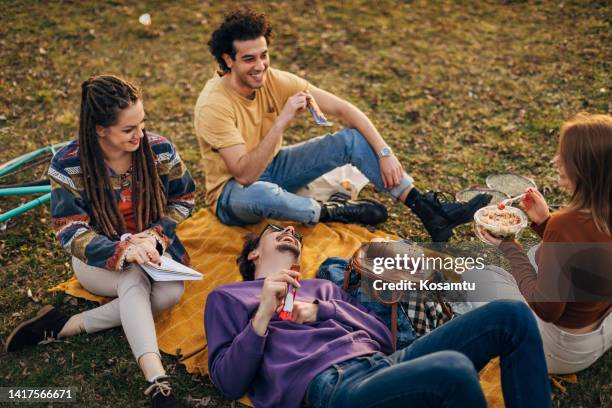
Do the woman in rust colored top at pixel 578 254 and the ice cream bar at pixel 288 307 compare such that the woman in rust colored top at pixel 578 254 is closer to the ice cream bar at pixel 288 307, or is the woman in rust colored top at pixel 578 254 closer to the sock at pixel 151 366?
the ice cream bar at pixel 288 307

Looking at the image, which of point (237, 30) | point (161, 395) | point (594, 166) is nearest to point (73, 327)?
point (161, 395)

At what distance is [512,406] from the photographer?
3482 millimetres

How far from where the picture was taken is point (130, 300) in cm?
440

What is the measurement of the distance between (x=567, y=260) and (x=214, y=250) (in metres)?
3.00

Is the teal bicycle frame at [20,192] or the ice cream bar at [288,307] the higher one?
the ice cream bar at [288,307]

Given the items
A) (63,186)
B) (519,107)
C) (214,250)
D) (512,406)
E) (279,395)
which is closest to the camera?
(512,406)

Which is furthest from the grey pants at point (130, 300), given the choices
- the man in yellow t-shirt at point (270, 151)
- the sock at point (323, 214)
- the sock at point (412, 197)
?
the sock at point (412, 197)

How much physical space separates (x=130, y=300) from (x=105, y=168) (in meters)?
0.94

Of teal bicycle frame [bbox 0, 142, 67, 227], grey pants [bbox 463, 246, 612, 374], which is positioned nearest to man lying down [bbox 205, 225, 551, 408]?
grey pants [bbox 463, 246, 612, 374]

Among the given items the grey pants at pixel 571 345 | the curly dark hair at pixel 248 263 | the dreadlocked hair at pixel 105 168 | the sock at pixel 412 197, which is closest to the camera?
the grey pants at pixel 571 345

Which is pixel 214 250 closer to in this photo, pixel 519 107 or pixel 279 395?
pixel 279 395

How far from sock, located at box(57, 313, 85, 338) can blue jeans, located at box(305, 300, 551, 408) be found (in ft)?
6.47

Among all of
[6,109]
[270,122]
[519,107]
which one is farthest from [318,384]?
[6,109]

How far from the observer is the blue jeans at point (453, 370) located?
10.5ft
